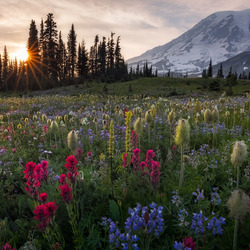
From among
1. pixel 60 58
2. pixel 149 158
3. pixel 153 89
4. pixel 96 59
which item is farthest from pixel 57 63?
pixel 149 158

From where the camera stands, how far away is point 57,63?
59438 mm

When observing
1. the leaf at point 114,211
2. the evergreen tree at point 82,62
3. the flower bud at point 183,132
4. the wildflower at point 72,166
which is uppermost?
the evergreen tree at point 82,62

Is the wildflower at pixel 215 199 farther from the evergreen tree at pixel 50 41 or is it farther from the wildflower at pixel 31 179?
the evergreen tree at pixel 50 41

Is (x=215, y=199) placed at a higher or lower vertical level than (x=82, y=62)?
lower

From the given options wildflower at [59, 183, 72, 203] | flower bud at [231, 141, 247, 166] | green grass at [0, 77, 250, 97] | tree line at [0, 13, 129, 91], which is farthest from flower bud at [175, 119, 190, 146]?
tree line at [0, 13, 129, 91]

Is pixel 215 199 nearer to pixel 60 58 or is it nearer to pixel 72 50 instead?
pixel 60 58

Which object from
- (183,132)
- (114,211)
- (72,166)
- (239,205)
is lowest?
(114,211)

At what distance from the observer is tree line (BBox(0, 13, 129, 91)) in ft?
182

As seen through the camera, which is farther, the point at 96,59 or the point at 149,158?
the point at 96,59

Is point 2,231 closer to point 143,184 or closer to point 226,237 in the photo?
point 143,184

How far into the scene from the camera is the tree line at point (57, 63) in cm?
5533

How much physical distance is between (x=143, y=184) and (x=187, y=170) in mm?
900

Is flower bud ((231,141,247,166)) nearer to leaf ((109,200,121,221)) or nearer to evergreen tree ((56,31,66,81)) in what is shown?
leaf ((109,200,121,221))

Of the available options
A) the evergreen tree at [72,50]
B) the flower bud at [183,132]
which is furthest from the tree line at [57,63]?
the flower bud at [183,132]
